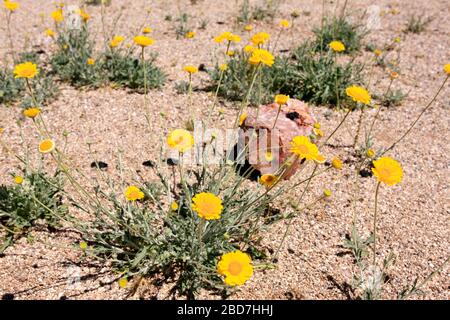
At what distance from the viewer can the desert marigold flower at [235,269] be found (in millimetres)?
2037

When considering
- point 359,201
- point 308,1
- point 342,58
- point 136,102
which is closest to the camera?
point 359,201

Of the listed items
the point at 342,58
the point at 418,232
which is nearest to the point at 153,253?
the point at 418,232

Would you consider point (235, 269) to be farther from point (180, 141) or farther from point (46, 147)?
point (46, 147)

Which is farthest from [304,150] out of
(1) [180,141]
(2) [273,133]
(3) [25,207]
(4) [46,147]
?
(3) [25,207]

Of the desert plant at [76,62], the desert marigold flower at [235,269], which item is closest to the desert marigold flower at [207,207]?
the desert marigold flower at [235,269]

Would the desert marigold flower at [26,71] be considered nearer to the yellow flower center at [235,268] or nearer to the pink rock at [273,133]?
the pink rock at [273,133]

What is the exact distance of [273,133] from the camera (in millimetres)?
3379

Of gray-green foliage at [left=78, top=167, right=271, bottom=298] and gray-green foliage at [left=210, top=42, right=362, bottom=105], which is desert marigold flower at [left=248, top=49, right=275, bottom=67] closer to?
gray-green foliage at [left=78, top=167, right=271, bottom=298]

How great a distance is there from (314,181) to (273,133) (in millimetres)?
686

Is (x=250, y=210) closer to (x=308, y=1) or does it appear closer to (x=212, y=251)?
(x=212, y=251)

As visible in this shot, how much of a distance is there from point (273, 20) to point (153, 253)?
16.7ft

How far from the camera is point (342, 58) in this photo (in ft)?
18.3

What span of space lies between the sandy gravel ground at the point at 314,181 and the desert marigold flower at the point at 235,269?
0.66 meters
